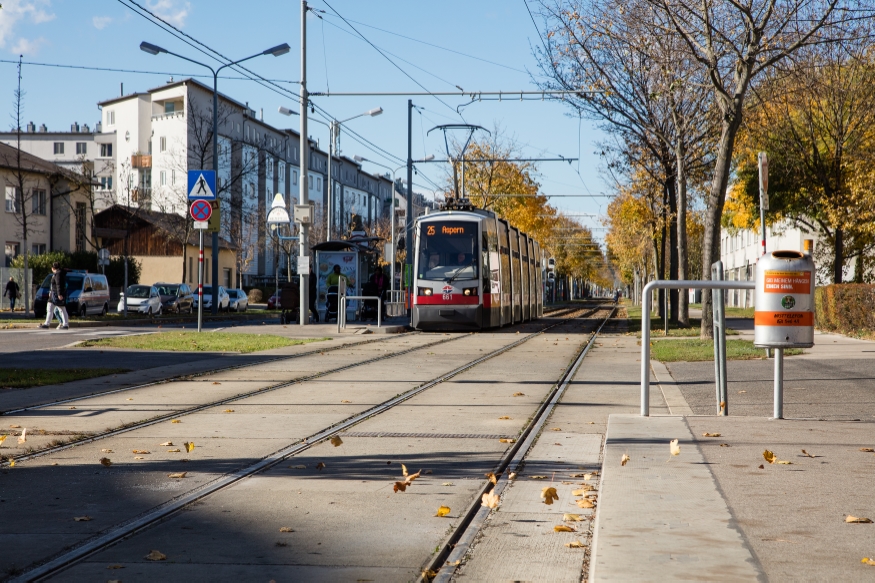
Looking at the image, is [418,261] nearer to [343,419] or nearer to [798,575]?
[343,419]

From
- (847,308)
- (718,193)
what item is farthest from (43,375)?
(847,308)

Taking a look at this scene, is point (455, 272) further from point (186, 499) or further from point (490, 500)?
point (490, 500)

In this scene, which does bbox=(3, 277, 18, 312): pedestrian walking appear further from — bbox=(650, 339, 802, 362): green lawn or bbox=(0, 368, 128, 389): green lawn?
bbox=(0, 368, 128, 389): green lawn

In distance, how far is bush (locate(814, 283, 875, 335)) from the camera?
1018 inches

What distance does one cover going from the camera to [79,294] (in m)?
40.8

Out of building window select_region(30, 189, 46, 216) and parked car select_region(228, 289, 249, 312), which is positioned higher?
building window select_region(30, 189, 46, 216)

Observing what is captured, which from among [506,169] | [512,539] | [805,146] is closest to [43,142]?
[506,169]

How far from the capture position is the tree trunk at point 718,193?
2220cm

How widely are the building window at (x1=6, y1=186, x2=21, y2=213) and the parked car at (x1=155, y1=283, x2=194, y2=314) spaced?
8.55 m

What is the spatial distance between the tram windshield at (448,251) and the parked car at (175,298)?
23.5 meters

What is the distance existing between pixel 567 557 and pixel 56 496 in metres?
3.24

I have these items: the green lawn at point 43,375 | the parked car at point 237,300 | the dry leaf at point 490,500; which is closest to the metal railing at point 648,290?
the dry leaf at point 490,500

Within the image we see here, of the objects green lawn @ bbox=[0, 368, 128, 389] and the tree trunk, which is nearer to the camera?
green lawn @ bbox=[0, 368, 128, 389]

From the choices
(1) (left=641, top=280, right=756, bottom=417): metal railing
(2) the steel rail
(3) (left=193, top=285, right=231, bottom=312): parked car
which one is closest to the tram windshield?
(2) the steel rail
